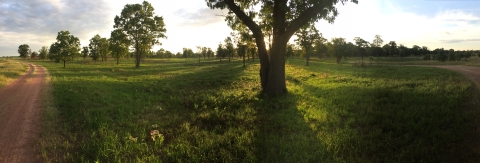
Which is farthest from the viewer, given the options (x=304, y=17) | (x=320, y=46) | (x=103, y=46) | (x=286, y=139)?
(x=103, y=46)

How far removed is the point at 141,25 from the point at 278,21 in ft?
128

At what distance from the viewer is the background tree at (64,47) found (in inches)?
1951

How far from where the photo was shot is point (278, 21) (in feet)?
44.1

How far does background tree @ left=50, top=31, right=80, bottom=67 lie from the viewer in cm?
4956

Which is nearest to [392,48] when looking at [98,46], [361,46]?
[361,46]

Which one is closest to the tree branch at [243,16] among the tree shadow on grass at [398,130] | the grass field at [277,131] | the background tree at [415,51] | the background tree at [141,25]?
the grass field at [277,131]

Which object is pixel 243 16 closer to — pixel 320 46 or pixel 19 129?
pixel 19 129

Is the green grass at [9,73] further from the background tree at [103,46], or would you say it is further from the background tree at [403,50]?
the background tree at [403,50]

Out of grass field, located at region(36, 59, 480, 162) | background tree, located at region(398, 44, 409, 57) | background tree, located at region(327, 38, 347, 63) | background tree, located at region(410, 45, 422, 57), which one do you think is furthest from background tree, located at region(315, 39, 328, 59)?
background tree, located at region(410, 45, 422, 57)

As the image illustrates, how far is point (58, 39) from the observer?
164ft

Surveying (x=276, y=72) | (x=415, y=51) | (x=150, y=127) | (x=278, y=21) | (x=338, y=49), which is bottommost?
(x=150, y=127)

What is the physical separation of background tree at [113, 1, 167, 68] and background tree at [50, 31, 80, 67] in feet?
46.9

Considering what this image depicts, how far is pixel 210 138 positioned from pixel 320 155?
3.13 meters

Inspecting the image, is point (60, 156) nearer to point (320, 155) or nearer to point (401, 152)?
point (320, 155)
